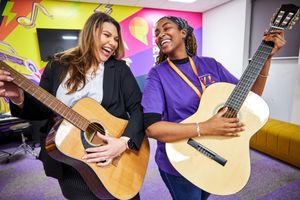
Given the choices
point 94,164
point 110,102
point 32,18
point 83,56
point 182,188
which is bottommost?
point 182,188

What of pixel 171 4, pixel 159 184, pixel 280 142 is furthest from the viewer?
pixel 171 4

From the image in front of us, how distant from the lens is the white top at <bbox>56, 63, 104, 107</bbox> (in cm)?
99

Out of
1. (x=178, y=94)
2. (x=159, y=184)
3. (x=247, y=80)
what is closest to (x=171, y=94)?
(x=178, y=94)

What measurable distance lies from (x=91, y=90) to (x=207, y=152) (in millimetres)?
685

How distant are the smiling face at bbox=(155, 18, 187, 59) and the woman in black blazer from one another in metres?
0.28

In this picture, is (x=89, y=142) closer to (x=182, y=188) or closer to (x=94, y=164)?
(x=94, y=164)

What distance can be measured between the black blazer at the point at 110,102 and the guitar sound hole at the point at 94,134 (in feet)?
0.40

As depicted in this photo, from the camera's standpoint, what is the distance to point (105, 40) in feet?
3.53

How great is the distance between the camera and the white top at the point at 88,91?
99cm

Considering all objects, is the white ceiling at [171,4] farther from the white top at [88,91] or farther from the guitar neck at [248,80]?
the guitar neck at [248,80]

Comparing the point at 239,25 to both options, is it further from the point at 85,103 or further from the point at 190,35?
the point at 85,103

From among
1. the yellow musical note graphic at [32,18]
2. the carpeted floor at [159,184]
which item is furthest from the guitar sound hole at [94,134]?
the yellow musical note graphic at [32,18]

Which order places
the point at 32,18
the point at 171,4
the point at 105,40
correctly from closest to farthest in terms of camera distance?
1. the point at 105,40
2. the point at 32,18
3. the point at 171,4

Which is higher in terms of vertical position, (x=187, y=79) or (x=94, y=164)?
(x=187, y=79)
